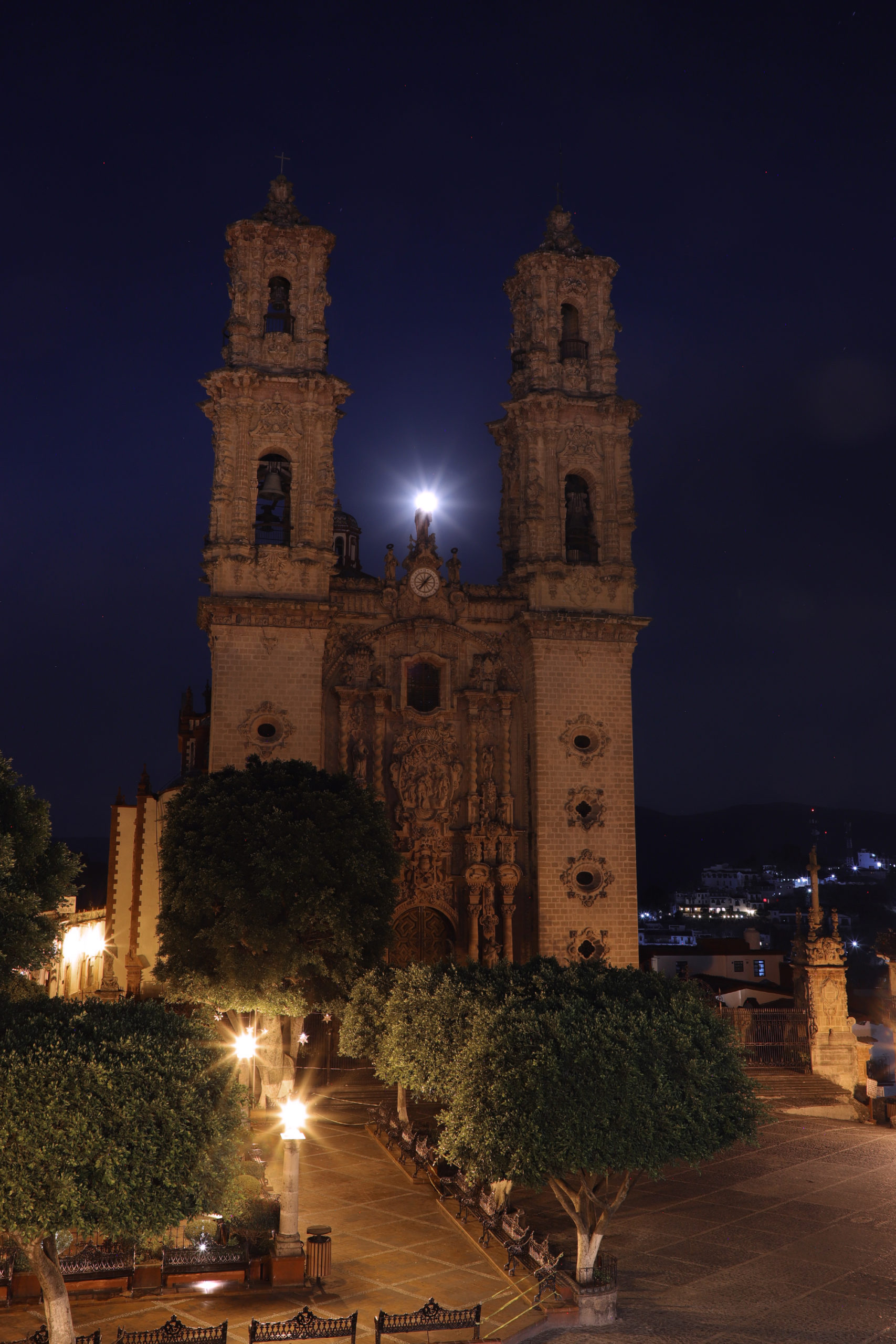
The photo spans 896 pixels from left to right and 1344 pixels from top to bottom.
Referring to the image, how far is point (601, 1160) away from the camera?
655 inches

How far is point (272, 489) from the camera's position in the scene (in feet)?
129

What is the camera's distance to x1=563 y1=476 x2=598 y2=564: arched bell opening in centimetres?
4125

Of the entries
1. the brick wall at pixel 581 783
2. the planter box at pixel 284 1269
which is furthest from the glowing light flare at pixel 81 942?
the planter box at pixel 284 1269

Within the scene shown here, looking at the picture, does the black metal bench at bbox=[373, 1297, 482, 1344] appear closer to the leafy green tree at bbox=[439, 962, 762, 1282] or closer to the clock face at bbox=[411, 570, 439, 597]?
the leafy green tree at bbox=[439, 962, 762, 1282]

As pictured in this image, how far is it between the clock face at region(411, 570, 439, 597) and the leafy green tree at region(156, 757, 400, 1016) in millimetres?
11119

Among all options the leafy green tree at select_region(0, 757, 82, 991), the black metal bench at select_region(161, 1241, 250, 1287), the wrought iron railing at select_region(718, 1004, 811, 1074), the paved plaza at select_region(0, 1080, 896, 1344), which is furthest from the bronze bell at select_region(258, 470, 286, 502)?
the black metal bench at select_region(161, 1241, 250, 1287)

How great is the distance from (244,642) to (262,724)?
9.17 feet

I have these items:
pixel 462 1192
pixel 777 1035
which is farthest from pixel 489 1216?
pixel 777 1035

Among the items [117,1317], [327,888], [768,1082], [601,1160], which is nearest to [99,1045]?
[117,1317]

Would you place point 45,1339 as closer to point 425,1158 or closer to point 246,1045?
point 246,1045

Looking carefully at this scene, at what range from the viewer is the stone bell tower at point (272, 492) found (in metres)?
36.9

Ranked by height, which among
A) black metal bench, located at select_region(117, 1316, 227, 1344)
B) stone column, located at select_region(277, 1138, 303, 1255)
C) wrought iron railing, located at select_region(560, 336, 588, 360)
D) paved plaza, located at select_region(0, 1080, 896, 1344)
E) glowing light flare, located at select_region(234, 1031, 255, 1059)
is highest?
wrought iron railing, located at select_region(560, 336, 588, 360)

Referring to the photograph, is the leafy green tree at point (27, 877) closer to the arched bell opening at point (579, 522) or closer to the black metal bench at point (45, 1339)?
the black metal bench at point (45, 1339)

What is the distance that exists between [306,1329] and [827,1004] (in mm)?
23707
